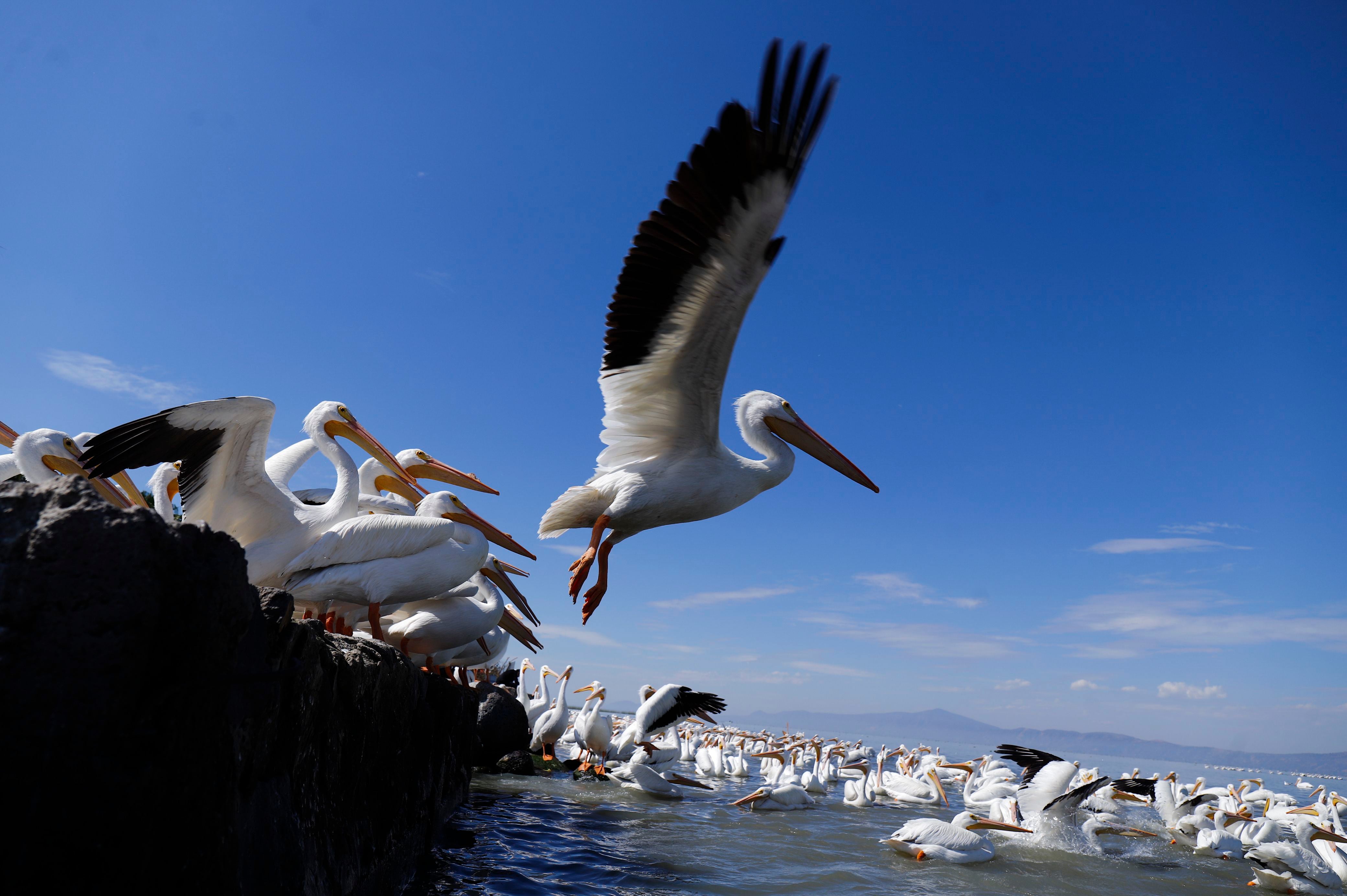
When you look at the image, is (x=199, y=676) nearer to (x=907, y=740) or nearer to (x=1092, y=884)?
(x=1092, y=884)

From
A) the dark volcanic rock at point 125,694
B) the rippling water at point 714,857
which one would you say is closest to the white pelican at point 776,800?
the rippling water at point 714,857

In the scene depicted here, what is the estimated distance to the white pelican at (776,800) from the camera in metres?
10.4

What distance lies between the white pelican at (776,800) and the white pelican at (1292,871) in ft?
16.8

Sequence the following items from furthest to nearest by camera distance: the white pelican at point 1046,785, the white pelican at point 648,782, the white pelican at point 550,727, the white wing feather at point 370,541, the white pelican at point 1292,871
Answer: the white pelican at point 550,727 → the white pelican at point 648,782 → the white pelican at point 1046,785 → the white pelican at point 1292,871 → the white wing feather at point 370,541

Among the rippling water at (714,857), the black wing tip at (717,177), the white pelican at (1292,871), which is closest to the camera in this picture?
the black wing tip at (717,177)

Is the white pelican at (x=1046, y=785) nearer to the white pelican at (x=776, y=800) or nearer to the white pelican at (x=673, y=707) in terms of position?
the white pelican at (x=776, y=800)

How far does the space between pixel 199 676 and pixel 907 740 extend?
205350 mm

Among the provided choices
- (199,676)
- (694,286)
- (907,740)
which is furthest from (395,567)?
(907,740)

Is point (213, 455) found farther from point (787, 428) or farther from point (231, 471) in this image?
point (787, 428)

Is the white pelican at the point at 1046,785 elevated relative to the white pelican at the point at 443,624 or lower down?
lower down

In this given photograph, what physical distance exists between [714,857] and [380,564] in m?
3.71

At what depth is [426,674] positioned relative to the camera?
5.46m

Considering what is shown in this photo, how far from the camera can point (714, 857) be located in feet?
21.4

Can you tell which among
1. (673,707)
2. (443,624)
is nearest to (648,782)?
(673,707)
